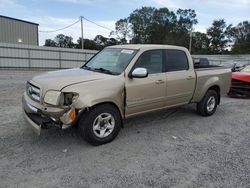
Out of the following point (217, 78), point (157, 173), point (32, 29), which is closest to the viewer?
point (157, 173)

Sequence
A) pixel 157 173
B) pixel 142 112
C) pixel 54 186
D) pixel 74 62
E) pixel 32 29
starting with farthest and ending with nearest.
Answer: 1. pixel 32 29
2. pixel 74 62
3. pixel 142 112
4. pixel 157 173
5. pixel 54 186

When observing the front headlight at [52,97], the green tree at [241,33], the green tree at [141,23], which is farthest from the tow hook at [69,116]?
the green tree at [241,33]

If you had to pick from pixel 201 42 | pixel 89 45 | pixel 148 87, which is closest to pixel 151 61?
pixel 148 87

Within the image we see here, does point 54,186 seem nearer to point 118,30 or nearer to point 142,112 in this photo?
point 142,112

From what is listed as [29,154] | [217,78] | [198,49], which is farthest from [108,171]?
[198,49]

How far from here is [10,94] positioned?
845 centimetres

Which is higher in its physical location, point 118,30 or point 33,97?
point 118,30

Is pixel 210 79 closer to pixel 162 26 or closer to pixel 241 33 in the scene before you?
pixel 162 26

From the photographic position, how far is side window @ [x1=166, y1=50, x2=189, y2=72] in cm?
553

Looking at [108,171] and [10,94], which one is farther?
[10,94]

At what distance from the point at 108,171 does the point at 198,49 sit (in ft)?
249

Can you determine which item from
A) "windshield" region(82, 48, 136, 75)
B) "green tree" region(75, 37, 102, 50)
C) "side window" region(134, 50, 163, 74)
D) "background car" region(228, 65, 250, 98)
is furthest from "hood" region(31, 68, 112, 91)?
"green tree" region(75, 37, 102, 50)

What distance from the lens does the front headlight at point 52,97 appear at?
3.94 meters

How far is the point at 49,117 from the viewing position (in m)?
4.04
